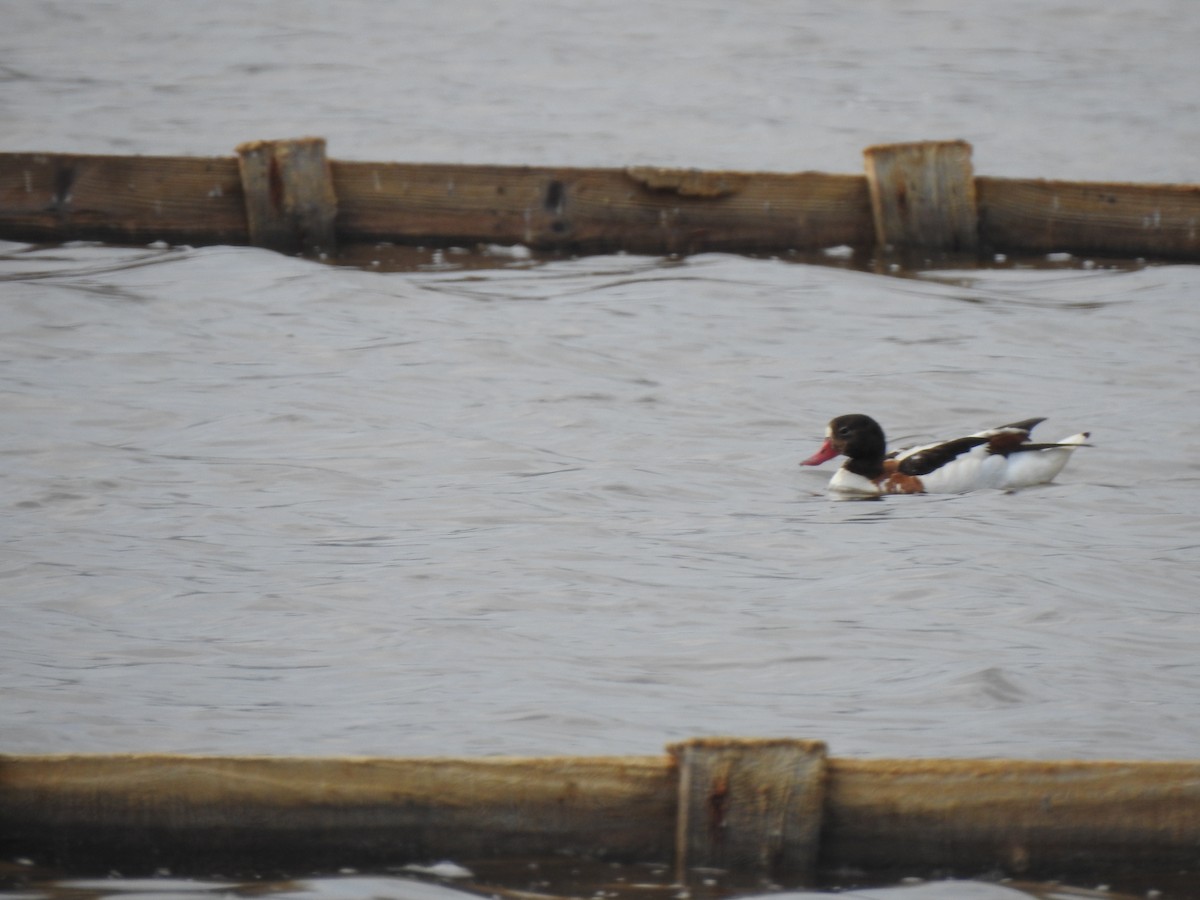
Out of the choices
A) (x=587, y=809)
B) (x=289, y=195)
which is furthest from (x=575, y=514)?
(x=289, y=195)

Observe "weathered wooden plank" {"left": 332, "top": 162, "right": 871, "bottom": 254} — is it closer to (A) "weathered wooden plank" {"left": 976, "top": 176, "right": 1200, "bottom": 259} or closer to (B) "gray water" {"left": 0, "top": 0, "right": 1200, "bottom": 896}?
(B) "gray water" {"left": 0, "top": 0, "right": 1200, "bottom": 896}

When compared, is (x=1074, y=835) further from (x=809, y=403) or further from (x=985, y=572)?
(x=809, y=403)

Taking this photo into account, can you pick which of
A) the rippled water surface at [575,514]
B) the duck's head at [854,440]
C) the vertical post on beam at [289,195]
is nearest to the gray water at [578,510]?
the rippled water surface at [575,514]

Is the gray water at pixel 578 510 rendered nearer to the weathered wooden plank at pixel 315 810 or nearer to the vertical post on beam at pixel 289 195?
the vertical post on beam at pixel 289 195

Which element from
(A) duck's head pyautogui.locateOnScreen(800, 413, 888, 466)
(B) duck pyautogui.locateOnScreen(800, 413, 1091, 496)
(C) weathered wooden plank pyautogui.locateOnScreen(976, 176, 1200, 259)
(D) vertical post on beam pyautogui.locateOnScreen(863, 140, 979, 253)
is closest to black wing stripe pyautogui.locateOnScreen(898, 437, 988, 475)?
(B) duck pyautogui.locateOnScreen(800, 413, 1091, 496)

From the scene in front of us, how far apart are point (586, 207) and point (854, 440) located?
3.83m

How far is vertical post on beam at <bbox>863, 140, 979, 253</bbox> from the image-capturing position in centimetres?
1132

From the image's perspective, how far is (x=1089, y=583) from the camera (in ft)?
22.7

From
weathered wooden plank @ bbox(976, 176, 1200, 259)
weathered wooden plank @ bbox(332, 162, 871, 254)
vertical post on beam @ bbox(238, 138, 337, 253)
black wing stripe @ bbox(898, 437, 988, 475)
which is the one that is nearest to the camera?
black wing stripe @ bbox(898, 437, 988, 475)

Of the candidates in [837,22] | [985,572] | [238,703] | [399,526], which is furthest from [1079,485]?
[837,22]

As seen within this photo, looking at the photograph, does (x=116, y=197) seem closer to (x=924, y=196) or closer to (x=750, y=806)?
(x=924, y=196)

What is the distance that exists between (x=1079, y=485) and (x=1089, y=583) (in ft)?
5.51

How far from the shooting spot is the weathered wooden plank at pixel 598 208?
11.5 meters

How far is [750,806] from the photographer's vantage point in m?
4.15
